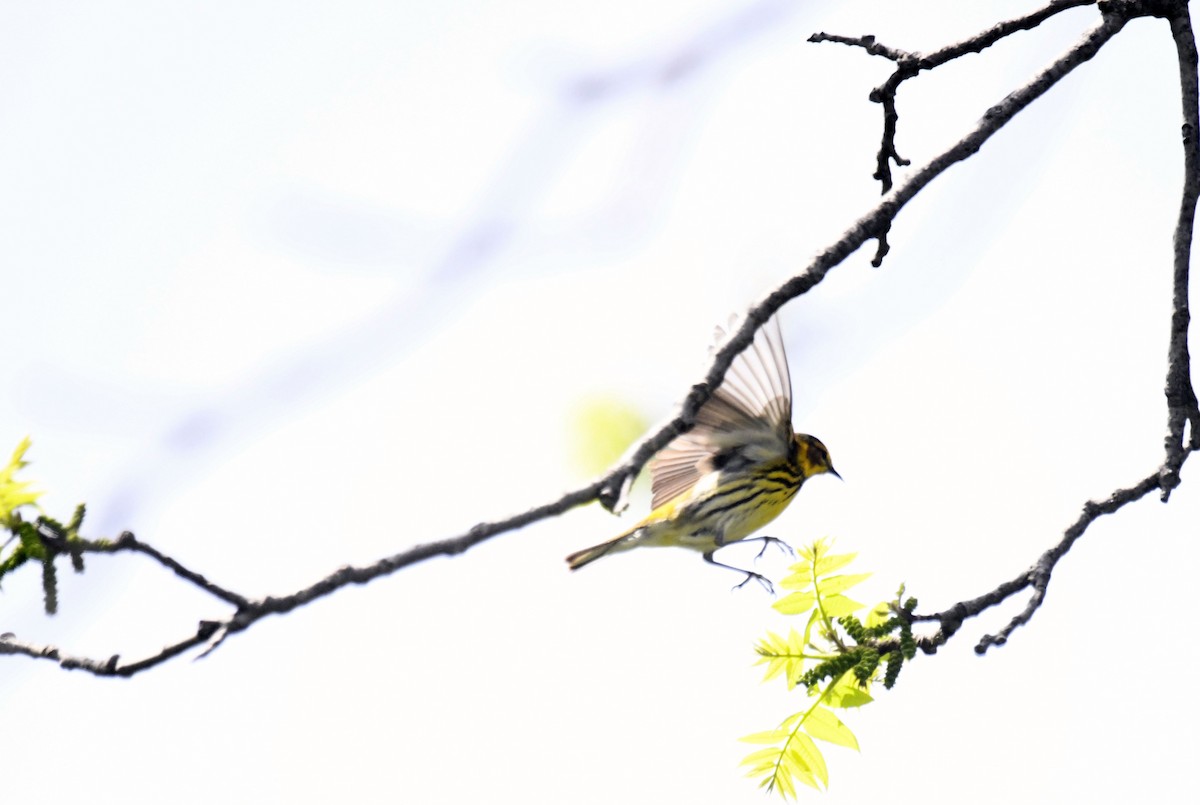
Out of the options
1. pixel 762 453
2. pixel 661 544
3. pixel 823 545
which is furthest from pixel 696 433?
pixel 823 545

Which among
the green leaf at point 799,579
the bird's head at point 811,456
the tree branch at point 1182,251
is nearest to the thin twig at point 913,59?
the tree branch at point 1182,251

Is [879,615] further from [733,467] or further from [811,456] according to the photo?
[811,456]

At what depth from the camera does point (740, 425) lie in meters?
6.06

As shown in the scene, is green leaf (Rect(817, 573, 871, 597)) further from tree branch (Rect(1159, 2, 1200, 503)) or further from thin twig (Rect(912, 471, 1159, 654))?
tree branch (Rect(1159, 2, 1200, 503))

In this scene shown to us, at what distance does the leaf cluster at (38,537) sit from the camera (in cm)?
270

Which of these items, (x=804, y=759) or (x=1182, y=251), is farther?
(x=1182, y=251)

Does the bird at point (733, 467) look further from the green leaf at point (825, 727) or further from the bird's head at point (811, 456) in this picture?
the green leaf at point (825, 727)

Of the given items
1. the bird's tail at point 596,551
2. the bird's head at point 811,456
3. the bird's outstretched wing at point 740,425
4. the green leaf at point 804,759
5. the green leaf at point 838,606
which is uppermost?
the bird's head at point 811,456

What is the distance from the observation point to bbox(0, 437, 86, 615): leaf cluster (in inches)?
106

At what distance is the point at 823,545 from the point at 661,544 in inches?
118

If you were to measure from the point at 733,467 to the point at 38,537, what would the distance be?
14.2 feet

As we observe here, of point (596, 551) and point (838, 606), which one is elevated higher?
point (596, 551)

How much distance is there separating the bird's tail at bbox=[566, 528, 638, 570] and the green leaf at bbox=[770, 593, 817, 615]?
2300mm

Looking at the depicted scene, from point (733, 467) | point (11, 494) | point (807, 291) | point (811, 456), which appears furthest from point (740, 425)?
point (11, 494)
